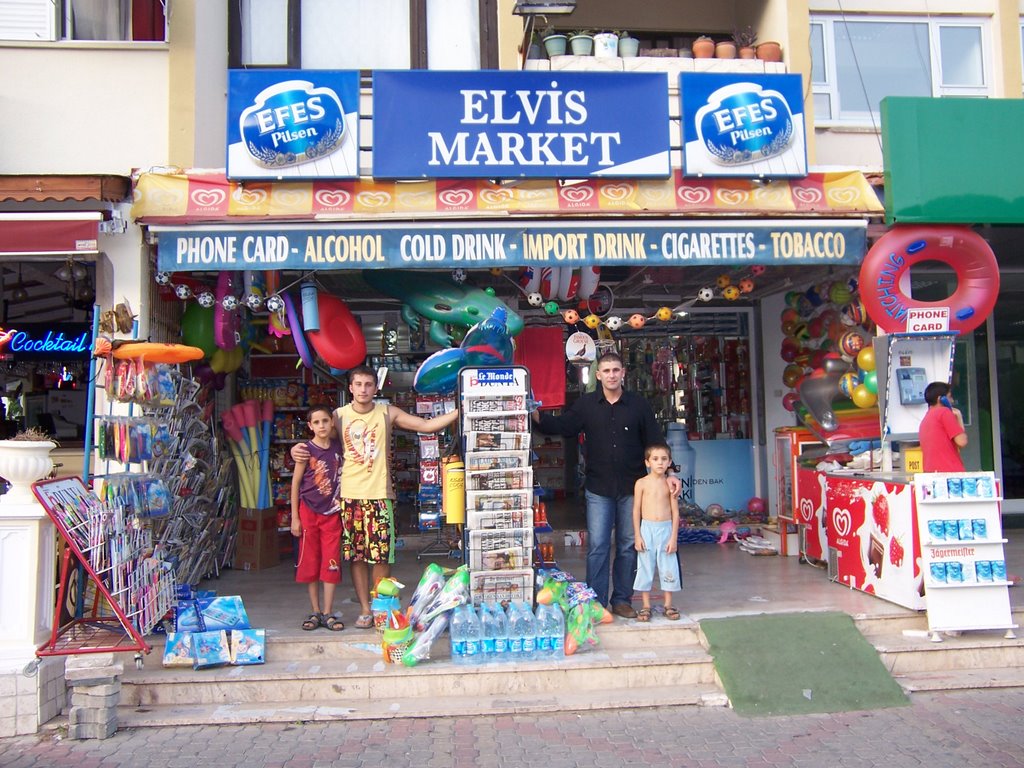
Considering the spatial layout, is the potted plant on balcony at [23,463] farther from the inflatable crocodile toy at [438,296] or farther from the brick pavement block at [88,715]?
the inflatable crocodile toy at [438,296]

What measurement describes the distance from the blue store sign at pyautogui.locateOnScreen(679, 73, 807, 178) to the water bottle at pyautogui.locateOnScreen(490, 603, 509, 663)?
3853 millimetres

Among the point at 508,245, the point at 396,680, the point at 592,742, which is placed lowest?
the point at 592,742

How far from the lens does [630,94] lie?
688cm

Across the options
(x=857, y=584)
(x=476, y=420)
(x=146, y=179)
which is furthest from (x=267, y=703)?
(x=857, y=584)

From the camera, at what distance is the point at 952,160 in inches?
273

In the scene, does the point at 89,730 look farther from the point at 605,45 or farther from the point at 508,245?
the point at 605,45

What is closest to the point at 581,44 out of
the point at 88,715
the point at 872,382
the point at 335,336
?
the point at 335,336

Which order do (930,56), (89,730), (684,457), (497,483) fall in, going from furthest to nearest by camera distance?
(684,457) < (930,56) < (497,483) < (89,730)

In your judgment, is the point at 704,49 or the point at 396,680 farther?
the point at 704,49

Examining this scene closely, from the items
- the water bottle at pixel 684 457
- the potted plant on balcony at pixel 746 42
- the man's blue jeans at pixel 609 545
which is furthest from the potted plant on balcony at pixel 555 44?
the water bottle at pixel 684 457

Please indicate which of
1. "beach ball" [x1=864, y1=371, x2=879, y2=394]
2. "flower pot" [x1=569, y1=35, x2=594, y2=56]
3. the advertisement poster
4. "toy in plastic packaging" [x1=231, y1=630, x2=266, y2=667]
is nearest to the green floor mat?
the advertisement poster

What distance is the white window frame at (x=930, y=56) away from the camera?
8211mm

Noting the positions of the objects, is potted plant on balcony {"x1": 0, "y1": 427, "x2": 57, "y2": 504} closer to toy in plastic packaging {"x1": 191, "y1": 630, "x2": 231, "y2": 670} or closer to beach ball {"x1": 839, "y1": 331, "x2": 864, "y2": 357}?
toy in plastic packaging {"x1": 191, "y1": 630, "x2": 231, "y2": 670}

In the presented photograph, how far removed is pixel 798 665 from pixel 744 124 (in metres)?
4.28
